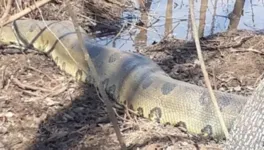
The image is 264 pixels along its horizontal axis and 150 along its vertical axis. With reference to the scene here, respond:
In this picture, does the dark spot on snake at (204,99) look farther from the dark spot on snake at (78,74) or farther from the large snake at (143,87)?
the dark spot on snake at (78,74)

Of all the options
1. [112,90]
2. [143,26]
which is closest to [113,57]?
[112,90]

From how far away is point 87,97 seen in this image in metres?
6.55

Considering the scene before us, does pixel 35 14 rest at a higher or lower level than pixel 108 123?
higher

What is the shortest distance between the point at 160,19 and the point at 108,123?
267 inches

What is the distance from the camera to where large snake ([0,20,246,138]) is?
5598 mm

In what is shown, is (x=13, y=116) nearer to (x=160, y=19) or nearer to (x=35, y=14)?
(x=35, y=14)

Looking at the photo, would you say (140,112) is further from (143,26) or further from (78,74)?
(143,26)

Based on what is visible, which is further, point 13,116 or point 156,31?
point 156,31

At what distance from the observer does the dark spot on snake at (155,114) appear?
233 inches

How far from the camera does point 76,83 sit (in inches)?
279

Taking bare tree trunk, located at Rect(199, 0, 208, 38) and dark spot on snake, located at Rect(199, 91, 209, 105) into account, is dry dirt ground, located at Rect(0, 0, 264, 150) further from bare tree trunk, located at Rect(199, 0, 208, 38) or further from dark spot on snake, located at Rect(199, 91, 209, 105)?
bare tree trunk, located at Rect(199, 0, 208, 38)

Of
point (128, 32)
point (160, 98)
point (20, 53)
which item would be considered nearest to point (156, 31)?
point (128, 32)

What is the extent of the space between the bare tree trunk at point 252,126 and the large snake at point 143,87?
7.39ft

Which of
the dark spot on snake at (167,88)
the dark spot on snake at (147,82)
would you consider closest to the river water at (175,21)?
the dark spot on snake at (147,82)
